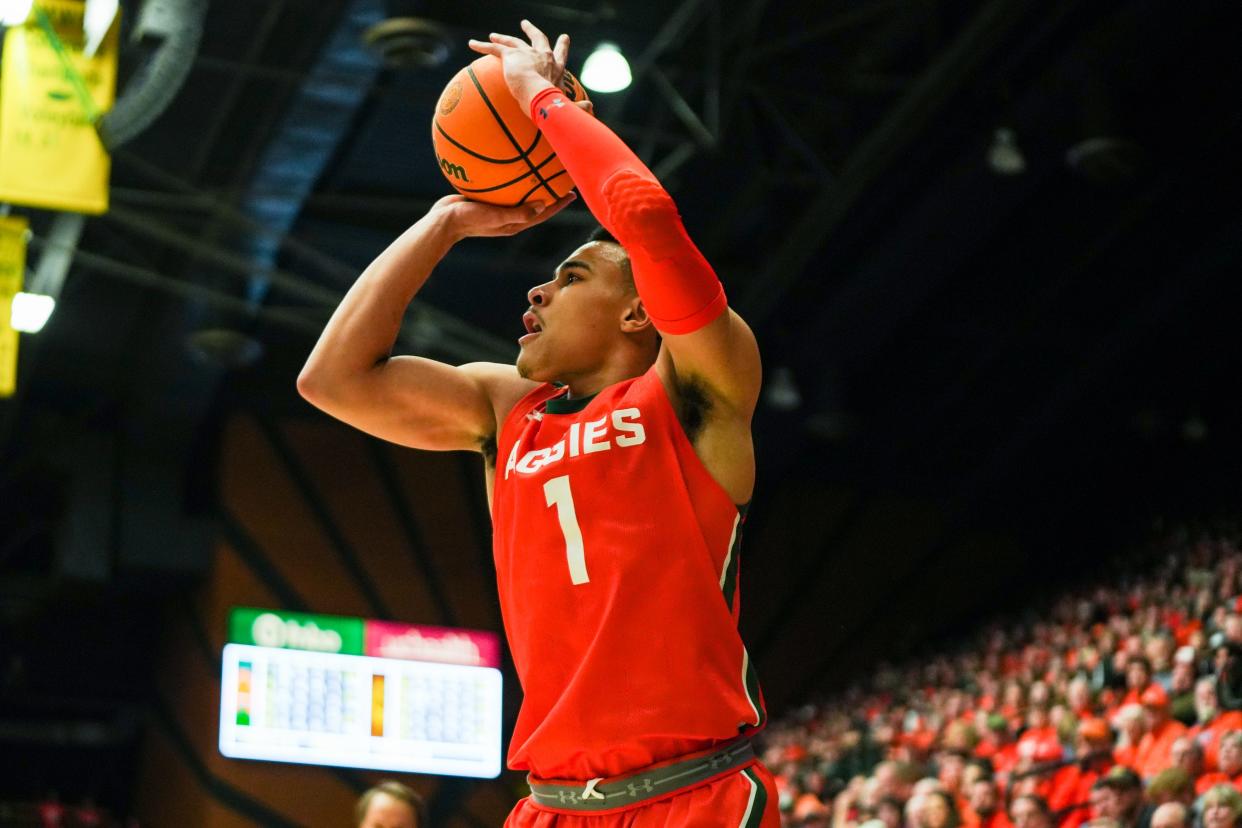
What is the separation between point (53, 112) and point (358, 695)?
7.55 m

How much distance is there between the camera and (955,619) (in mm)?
17625

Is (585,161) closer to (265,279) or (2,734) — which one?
(265,279)

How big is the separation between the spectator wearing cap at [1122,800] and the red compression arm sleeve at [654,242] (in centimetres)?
564

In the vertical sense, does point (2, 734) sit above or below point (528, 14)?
below

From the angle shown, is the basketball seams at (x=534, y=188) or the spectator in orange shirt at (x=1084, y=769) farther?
the spectator in orange shirt at (x=1084, y=769)

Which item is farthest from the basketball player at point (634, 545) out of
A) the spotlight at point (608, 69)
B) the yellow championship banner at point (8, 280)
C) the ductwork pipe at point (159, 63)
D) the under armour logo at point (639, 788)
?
the yellow championship banner at point (8, 280)

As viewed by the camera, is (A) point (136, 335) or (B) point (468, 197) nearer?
(B) point (468, 197)

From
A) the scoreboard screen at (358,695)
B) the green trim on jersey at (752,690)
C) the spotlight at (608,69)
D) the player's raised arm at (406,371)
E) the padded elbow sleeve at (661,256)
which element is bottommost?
the scoreboard screen at (358,695)

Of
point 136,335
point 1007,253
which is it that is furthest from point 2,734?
point 1007,253

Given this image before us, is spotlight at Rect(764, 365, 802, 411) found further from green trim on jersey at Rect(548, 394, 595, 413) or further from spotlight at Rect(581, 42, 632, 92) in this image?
green trim on jersey at Rect(548, 394, 595, 413)

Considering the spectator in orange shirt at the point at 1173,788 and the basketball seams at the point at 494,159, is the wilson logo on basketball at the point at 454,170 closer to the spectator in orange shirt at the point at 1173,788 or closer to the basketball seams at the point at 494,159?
the basketball seams at the point at 494,159

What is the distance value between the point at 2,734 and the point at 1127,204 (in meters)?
12.7

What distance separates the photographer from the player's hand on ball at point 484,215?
3303 millimetres

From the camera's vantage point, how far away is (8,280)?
33.3ft
